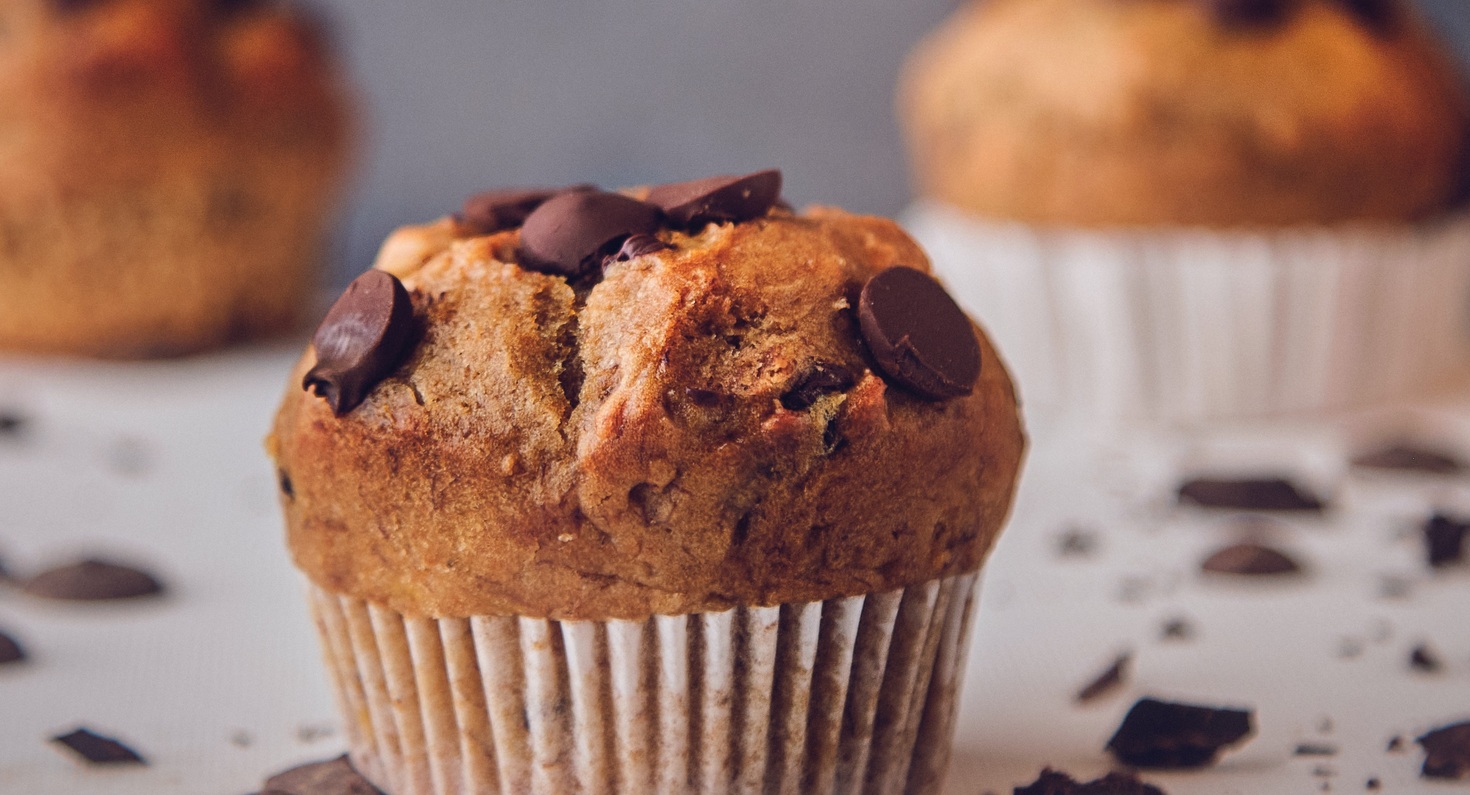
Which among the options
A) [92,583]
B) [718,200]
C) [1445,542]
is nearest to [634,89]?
[92,583]

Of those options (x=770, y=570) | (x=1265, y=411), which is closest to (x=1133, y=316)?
(x=1265, y=411)

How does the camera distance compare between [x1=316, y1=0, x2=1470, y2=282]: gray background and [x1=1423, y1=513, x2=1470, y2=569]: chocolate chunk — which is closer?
[x1=1423, y1=513, x2=1470, y2=569]: chocolate chunk

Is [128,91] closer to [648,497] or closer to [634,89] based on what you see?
[634,89]

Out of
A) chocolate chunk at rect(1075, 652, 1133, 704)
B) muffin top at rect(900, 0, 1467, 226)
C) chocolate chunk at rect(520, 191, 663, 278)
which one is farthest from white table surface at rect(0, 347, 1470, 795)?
chocolate chunk at rect(520, 191, 663, 278)

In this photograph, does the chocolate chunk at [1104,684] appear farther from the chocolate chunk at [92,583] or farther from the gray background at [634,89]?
the gray background at [634,89]

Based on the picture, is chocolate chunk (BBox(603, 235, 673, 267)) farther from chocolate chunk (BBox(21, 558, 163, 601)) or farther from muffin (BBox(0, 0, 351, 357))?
muffin (BBox(0, 0, 351, 357))

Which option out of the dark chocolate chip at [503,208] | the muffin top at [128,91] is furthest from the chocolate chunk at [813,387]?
the muffin top at [128,91]
